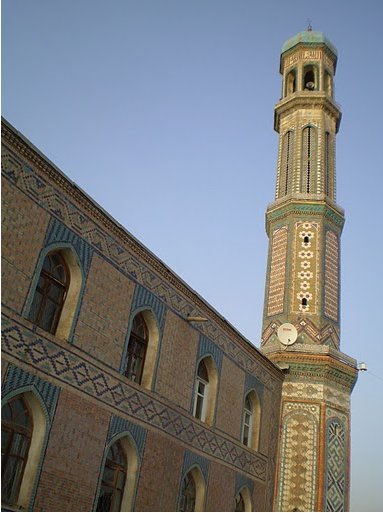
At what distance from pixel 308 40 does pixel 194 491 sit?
18.6 m

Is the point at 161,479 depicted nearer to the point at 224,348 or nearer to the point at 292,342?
the point at 224,348

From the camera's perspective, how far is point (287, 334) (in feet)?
62.0

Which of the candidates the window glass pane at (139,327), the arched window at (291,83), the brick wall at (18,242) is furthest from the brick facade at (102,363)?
the arched window at (291,83)

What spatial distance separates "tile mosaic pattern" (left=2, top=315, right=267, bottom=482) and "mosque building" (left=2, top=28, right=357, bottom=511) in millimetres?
29

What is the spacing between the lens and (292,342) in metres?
18.7

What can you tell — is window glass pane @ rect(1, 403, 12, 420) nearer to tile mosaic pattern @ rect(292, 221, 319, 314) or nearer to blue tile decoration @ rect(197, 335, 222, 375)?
blue tile decoration @ rect(197, 335, 222, 375)

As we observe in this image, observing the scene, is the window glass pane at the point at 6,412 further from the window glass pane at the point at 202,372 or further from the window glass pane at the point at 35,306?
the window glass pane at the point at 202,372

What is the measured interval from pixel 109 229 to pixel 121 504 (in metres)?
5.36

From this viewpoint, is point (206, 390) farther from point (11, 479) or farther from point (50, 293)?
point (11, 479)

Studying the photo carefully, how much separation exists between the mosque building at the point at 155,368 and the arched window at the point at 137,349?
42 mm

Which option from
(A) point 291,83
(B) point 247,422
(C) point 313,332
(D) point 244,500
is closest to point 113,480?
(D) point 244,500

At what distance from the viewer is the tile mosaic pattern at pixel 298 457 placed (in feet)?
55.3

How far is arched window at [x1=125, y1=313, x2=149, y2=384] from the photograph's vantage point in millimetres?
12664

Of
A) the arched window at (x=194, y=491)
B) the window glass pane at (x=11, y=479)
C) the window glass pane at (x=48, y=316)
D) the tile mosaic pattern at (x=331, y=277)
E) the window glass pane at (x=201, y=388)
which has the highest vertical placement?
the tile mosaic pattern at (x=331, y=277)
